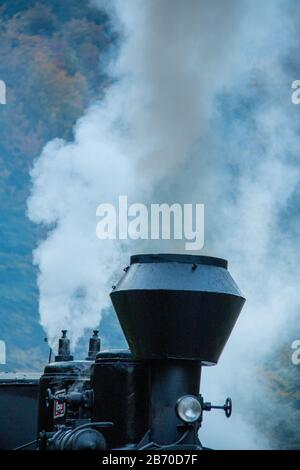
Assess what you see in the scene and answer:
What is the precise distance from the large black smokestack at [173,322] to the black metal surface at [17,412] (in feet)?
11.4

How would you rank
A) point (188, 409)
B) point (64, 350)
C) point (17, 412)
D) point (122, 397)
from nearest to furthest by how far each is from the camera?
Result: point (188, 409) → point (122, 397) → point (64, 350) → point (17, 412)

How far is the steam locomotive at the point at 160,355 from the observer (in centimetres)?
510

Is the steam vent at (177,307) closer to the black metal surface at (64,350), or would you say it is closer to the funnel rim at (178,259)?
the funnel rim at (178,259)

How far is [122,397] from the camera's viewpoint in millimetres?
5473

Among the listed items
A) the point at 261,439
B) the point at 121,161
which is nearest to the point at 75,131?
the point at 121,161

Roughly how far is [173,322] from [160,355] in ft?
0.86

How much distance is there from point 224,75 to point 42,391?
7534mm

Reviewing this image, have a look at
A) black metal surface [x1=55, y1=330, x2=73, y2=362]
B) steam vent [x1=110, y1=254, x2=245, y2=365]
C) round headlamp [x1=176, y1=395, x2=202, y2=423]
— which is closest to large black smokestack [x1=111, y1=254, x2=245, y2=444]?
steam vent [x1=110, y1=254, x2=245, y2=365]

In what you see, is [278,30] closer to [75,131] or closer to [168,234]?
[75,131]

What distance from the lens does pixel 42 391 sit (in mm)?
7199

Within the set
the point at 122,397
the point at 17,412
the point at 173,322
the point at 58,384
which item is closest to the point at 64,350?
the point at 58,384

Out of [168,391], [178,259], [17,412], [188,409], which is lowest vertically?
[17,412]

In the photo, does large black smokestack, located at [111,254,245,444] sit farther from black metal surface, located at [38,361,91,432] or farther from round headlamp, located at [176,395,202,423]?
black metal surface, located at [38,361,91,432]

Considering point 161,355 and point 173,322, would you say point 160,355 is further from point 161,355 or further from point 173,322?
point 173,322
